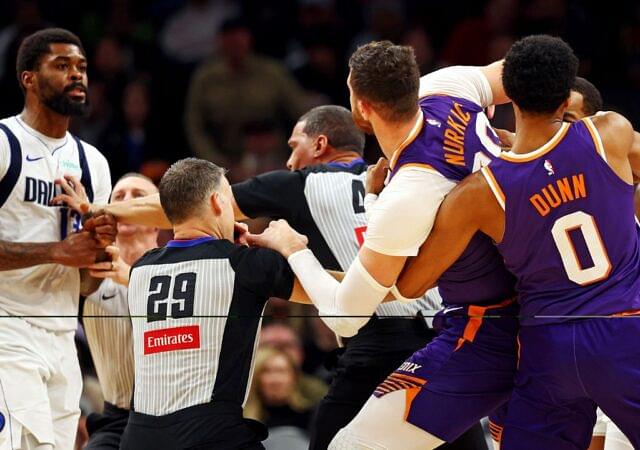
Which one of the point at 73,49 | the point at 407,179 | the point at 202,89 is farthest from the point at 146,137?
the point at 407,179

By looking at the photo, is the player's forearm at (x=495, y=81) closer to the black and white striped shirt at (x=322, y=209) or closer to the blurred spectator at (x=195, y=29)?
the black and white striped shirt at (x=322, y=209)

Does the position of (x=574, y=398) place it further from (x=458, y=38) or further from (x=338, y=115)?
(x=458, y=38)

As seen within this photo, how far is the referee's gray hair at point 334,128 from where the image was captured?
222 inches

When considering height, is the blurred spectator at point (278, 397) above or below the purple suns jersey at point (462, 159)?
below

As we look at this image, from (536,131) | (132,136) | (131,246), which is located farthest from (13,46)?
(536,131)

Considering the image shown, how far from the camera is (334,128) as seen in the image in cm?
564

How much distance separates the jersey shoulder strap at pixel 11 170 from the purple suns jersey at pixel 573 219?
8.11ft

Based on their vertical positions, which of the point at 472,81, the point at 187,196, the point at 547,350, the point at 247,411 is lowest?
the point at 247,411

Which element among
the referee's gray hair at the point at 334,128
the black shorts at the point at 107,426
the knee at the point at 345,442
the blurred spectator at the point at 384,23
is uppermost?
the blurred spectator at the point at 384,23

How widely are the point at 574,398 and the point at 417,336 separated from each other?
1.09 meters

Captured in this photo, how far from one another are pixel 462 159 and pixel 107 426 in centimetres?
247

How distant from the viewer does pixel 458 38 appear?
33.7 feet

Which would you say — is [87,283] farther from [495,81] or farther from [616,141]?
[616,141]

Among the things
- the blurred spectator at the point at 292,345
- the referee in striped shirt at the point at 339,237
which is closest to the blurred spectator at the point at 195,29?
the referee in striped shirt at the point at 339,237
